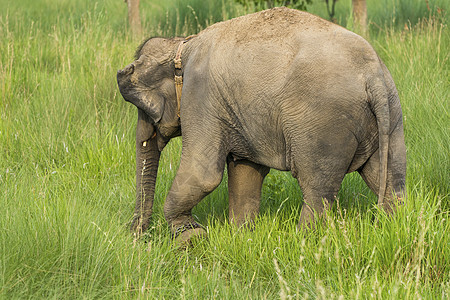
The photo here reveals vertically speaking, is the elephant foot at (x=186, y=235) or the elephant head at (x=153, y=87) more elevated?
the elephant head at (x=153, y=87)

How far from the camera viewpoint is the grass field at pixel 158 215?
3443 millimetres

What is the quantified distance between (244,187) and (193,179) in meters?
0.62

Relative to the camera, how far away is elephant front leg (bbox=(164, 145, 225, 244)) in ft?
13.7

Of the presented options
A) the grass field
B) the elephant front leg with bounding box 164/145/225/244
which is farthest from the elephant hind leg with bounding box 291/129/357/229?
the elephant front leg with bounding box 164/145/225/244

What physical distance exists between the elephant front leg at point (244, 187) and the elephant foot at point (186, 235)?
15.4 inches

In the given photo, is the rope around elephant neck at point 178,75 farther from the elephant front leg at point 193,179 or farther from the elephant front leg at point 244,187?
the elephant front leg at point 244,187

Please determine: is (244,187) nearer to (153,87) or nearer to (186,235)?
(186,235)

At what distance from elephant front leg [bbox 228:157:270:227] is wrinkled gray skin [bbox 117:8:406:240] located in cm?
14

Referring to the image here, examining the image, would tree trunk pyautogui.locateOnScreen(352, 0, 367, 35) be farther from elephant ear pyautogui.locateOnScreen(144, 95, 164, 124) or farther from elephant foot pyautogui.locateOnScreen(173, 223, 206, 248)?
elephant foot pyautogui.locateOnScreen(173, 223, 206, 248)

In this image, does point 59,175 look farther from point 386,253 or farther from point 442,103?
point 442,103

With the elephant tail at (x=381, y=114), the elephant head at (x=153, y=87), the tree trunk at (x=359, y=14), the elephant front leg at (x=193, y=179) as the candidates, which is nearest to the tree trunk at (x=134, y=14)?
the tree trunk at (x=359, y=14)

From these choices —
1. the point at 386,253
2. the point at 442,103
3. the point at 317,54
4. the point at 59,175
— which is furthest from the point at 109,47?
the point at 386,253

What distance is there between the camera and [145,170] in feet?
15.4

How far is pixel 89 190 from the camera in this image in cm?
508
